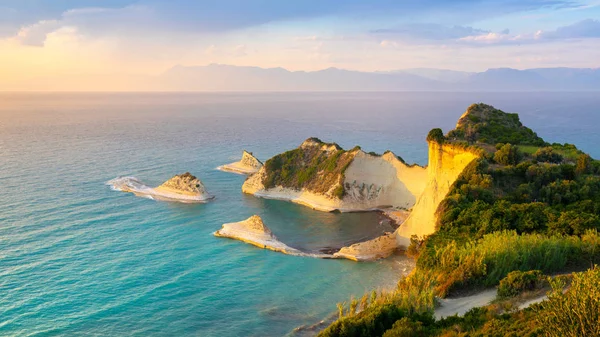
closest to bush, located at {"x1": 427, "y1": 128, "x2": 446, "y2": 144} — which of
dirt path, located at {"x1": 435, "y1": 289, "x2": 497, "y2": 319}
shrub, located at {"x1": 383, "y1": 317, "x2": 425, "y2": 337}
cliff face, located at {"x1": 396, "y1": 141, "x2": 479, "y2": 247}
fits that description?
cliff face, located at {"x1": 396, "y1": 141, "x2": 479, "y2": 247}

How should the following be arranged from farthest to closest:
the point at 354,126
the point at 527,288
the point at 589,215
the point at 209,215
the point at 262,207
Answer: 1. the point at 354,126
2. the point at 262,207
3. the point at 209,215
4. the point at 589,215
5. the point at 527,288

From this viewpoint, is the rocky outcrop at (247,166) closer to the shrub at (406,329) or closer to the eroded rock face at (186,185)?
the eroded rock face at (186,185)

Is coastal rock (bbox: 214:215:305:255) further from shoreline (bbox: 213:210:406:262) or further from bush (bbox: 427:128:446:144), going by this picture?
bush (bbox: 427:128:446:144)

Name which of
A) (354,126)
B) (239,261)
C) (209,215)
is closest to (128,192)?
(209,215)

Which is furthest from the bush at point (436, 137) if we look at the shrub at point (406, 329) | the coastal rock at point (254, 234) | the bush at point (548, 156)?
the shrub at point (406, 329)

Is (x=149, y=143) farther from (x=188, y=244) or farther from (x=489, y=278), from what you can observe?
(x=489, y=278)

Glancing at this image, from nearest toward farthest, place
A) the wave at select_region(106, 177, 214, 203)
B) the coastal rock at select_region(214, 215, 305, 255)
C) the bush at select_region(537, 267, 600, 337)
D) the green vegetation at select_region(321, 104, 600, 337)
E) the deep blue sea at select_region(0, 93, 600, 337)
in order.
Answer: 1. the bush at select_region(537, 267, 600, 337)
2. the green vegetation at select_region(321, 104, 600, 337)
3. the deep blue sea at select_region(0, 93, 600, 337)
4. the coastal rock at select_region(214, 215, 305, 255)
5. the wave at select_region(106, 177, 214, 203)
